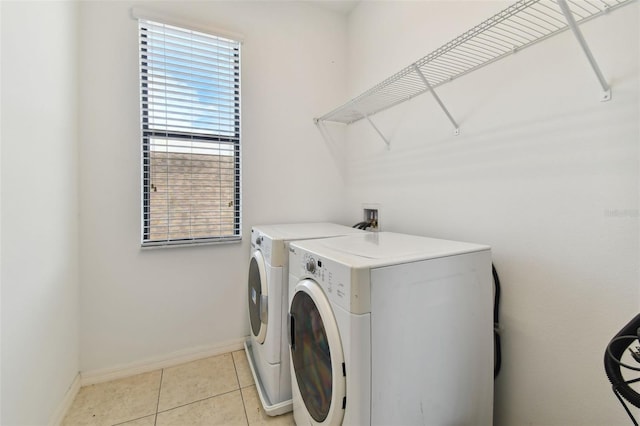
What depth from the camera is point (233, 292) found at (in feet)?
6.63

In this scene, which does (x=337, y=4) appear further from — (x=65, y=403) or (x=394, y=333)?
(x=65, y=403)

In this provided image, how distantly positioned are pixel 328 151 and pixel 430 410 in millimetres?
1920

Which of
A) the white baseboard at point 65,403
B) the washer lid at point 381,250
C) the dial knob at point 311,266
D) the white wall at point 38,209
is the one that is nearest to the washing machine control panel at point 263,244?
the washer lid at point 381,250

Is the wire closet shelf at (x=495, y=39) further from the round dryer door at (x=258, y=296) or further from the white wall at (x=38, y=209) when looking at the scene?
the white wall at (x=38, y=209)

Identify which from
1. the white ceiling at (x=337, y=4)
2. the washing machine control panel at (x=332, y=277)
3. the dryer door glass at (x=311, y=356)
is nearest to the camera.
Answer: the washing machine control panel at (x=332, y=277)

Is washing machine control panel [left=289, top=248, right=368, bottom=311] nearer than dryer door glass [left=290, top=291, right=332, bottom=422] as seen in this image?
Yes

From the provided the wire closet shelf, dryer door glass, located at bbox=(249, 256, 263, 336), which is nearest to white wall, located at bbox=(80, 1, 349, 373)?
dryer door glass, located at bbox=(249, 256, 263, 336)

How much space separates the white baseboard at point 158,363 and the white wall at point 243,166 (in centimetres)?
2

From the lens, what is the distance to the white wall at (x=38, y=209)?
1006 millimetres

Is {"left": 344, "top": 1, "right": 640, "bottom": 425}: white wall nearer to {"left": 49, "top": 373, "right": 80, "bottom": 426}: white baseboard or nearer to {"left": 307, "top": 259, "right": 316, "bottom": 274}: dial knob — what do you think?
{"left": 307, "top": 259, "right": 316, "bottom": 274}: dial knob

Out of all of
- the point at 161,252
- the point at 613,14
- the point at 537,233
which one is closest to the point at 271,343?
the point at 161,252

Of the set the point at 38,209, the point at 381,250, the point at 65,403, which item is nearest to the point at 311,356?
the point at 381,250

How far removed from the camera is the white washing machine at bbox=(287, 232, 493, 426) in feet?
2.64

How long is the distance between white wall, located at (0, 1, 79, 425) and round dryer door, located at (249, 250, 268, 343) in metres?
0.97
